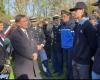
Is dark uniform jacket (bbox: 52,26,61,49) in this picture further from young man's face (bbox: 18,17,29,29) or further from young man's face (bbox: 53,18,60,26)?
young man's face (bbox: 18,17,29,29)

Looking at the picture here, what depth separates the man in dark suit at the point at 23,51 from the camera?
7938 millimetres

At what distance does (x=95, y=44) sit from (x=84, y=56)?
1.17 ft

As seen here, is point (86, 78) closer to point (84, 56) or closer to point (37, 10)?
point (84, 56)

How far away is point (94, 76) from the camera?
5.93 m

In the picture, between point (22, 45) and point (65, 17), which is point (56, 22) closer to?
point (65, 17)

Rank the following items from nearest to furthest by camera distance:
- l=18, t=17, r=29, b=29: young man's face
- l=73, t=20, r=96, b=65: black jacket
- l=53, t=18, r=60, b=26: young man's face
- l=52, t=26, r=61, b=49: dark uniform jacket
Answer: l=73, t=20, r=96, b=65: black jacket → l=18, t=17, r=29, b=29: young man's face → l=52, t=26, r=61, b=49: dark uniform jacket → l=53, t=18, r=60, b=26: young man's face

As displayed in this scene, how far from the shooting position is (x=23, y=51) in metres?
7.92

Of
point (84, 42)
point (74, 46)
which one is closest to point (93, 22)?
point (84, 42)

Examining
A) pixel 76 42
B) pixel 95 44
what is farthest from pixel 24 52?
pixel 95 44

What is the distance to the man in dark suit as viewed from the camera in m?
7.94

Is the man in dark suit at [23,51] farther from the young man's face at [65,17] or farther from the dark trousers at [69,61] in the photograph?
the young man's face at [65,17]

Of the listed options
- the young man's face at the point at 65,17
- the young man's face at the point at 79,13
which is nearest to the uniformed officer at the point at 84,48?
the young man's face at the point at 79,13

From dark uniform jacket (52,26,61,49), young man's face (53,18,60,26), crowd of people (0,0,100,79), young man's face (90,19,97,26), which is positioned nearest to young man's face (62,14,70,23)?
crowd of people (0,0,100,79)

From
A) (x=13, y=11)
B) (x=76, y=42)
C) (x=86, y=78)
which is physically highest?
(x=76, y=42)
